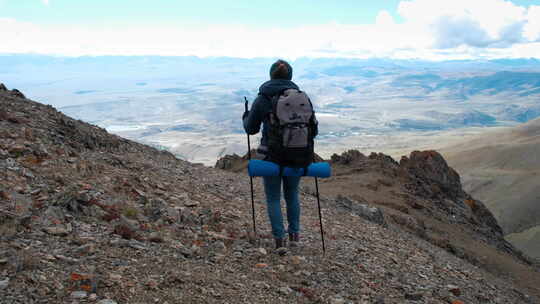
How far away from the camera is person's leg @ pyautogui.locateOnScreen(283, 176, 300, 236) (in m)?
7.31

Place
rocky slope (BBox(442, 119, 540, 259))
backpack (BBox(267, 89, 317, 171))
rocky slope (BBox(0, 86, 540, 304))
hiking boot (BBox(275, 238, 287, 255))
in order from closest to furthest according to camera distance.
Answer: rocky slope (BBox(0, 86, 540, 304)) → backpack (BBox(267, 89, 317, 171)) → hiking boot (BBox(275, 238, 287, 255)) → rocky slope (BBox(442, 119, 540, 259))

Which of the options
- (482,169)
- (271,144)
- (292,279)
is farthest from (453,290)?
(482,169)

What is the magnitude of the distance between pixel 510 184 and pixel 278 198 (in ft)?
245

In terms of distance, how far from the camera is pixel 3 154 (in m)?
8.64

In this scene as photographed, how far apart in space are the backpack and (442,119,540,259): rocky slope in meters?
41.0

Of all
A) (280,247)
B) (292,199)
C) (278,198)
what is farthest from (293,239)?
(278,198)

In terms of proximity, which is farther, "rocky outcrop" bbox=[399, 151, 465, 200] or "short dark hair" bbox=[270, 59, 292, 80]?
"rocky outcrop" bbox=[399, 151, 465, 200]

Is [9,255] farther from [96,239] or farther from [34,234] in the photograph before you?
[96,239]

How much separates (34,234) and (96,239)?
2.60 ft

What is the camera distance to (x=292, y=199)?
748 cm

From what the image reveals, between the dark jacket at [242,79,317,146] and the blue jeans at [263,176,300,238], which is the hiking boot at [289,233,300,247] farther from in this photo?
the dark jacket at [242,79,317,146]

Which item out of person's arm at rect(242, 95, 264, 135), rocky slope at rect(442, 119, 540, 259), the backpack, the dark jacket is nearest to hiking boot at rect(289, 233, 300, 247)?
the backpack

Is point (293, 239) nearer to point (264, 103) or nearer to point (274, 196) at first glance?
point (274, 196)

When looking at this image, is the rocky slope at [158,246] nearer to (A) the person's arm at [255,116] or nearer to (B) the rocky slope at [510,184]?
(A) the person's arm at [255,116]
